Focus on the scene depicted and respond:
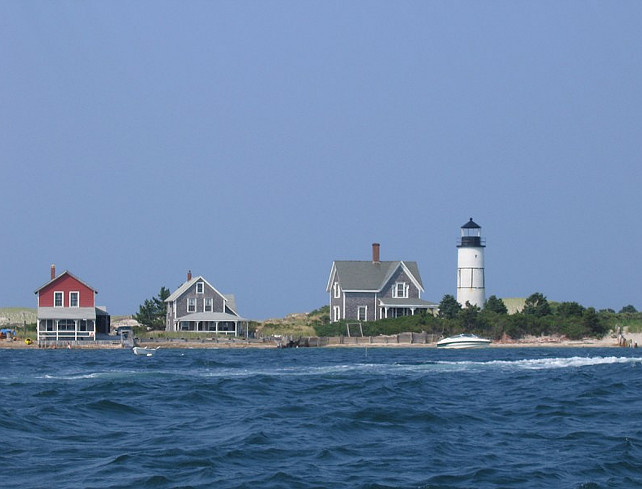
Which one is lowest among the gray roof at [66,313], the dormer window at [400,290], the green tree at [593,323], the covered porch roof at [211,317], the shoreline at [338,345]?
the shoreline at [338,345]

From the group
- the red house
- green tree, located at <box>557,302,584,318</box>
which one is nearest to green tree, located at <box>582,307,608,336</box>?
green tree, located at <box>557,302,584,318</box>

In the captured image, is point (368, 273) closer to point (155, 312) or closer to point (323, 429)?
point (155, 312)

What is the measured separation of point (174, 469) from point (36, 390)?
52.8 feet

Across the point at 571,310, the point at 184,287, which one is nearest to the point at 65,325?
the point at 184,287

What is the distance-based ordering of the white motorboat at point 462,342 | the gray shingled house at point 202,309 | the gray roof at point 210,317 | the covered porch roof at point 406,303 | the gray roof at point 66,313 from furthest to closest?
1. the covered porch roof at point 406,303
2. the gray shingled house at point 202,309
3. the gray roof at point 210,317
4. the gray roof at point 66,313
5. the white motorboat at point 462,342

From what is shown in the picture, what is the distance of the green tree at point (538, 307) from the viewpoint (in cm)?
7850

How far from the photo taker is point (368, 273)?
79375 millimetres

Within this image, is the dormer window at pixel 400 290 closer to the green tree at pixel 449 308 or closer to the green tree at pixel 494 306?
the green tree at pixel 449 308

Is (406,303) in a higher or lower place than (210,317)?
higher

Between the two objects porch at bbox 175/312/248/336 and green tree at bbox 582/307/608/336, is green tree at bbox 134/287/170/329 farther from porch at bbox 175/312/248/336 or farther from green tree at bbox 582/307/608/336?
green tree at bbox 582/307/608/336

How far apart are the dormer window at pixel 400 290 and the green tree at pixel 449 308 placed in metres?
3.11

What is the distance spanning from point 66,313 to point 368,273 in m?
23.0

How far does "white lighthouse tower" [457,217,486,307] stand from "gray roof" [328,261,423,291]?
128 inches

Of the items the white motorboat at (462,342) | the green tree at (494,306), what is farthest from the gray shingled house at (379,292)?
the white motorboat at (462,342)
